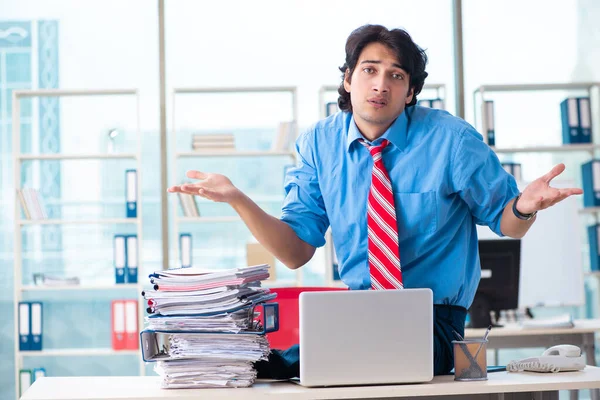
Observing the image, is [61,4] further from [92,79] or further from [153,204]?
[153,204]

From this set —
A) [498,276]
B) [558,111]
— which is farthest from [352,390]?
[558,111]

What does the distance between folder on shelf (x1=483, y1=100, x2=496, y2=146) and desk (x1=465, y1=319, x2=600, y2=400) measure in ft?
5.10

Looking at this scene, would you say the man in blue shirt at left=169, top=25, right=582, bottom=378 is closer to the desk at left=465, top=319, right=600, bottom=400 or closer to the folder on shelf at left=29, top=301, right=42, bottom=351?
the desk at left=465, top=319, right=600, bottom=400

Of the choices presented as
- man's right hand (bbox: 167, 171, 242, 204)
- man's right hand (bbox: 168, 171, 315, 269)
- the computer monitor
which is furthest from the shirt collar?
the computer monitor

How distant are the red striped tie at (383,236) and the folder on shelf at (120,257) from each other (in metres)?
3.22

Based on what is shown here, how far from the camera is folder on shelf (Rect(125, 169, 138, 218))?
4938mm

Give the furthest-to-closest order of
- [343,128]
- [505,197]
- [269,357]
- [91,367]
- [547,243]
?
1. [91,367]
2. [547,243]
3. [343,128]
4. [505,197]
5. [269,357]

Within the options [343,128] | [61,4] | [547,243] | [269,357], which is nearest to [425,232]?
[343,128]

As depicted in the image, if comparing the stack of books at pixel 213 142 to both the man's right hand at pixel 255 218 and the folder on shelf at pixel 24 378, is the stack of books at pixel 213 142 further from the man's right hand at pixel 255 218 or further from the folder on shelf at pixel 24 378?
the man's right hand at pixel 255 218

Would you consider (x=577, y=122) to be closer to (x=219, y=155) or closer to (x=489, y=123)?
(x=489, y=123)

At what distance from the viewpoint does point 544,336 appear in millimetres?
3900

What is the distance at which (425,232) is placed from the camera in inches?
76.4

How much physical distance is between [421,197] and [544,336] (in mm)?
2271

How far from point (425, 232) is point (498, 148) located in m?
3.38
